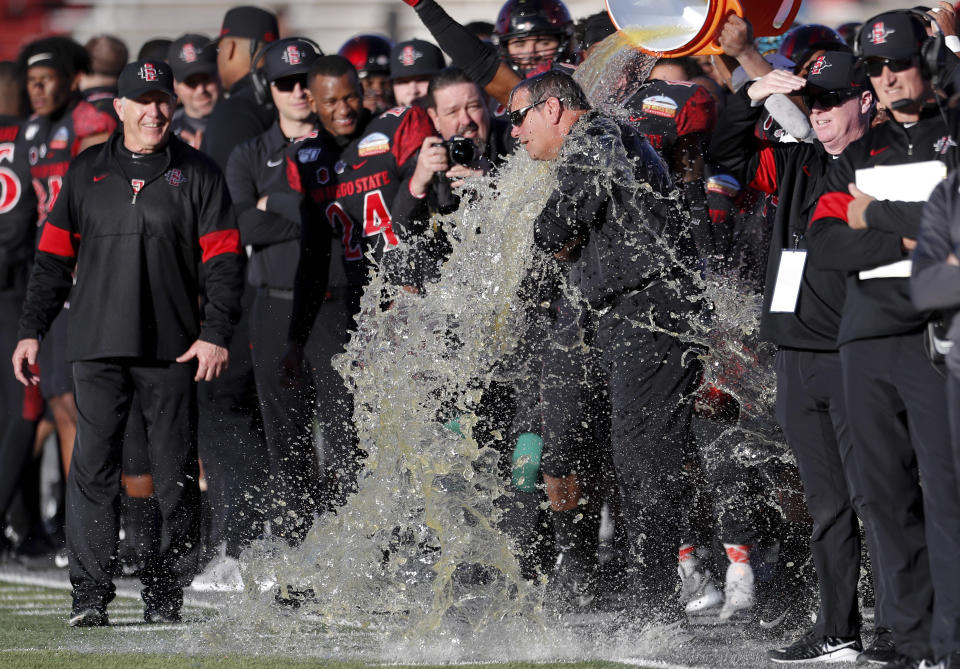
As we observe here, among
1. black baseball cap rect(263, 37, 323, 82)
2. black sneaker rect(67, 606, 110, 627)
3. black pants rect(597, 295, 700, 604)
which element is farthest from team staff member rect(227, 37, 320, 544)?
black pants rect(597, 295, 700, 604)

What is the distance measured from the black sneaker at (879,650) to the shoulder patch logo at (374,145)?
376 cm

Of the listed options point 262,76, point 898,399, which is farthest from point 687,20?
point 262,76

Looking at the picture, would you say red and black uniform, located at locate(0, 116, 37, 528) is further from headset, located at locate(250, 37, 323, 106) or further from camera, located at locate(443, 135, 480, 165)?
camera, located at locate(443, 135, 480, 165)

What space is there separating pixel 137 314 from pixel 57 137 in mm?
2728

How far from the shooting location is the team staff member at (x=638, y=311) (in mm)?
6355

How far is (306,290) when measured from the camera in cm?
809

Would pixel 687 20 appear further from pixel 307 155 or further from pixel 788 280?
pixel 307 155

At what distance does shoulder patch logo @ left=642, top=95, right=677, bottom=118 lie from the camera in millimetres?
6980

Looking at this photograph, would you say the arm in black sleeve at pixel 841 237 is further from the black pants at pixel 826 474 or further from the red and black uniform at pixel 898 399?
the black pants at pixel 826 474

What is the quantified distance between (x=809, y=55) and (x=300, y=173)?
8.76 ft

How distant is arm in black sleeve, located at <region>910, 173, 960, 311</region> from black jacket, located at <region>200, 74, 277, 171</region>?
4.93m

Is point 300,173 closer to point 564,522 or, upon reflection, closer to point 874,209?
point 564,522

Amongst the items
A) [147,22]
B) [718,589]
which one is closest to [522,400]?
[718,589]

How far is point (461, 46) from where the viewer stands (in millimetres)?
7754
